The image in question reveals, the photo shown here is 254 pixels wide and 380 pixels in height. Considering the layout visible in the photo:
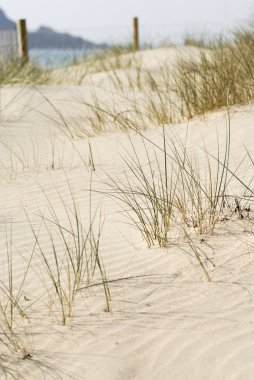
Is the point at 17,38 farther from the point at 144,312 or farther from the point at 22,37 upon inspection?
the point at 144,312

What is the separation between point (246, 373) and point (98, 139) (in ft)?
12.8

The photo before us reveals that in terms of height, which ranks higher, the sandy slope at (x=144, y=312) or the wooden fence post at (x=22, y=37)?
the wooden fence post at (x=22, y=37)

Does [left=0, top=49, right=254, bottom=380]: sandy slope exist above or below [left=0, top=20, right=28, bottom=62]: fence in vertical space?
below

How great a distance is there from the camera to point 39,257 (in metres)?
2.94

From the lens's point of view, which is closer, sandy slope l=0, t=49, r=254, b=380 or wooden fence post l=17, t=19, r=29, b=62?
sandy slope l=0, t=49, r=254, b=380

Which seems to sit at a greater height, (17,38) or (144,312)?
(17,38)

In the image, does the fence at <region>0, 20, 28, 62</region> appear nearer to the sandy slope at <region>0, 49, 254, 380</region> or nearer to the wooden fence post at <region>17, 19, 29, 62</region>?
the wooden fence post at <region>17, 19, 29, 62</region>

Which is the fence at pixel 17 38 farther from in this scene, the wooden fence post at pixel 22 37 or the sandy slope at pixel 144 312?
the sandy slope at pixel 144 312

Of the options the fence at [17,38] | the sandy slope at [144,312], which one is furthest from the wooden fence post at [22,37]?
the sandy slope at [144,312]

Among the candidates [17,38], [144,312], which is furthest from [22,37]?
[144,312]

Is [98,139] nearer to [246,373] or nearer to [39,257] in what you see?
[39,257]

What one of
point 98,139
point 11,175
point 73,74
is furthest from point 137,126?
point 73,74

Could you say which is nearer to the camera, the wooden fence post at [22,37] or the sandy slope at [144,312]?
the sandy slope at [144,312]

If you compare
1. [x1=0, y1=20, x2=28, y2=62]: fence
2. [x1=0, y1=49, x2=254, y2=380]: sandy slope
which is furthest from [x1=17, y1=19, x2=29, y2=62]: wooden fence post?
[x1=0, y1=49, x2=254, y2=380]: sandy slope
